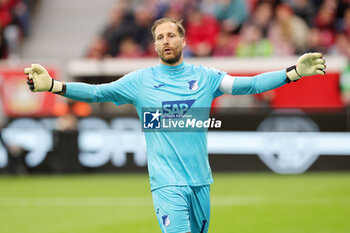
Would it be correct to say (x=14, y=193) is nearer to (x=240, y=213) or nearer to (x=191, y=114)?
(x=240, y=213)

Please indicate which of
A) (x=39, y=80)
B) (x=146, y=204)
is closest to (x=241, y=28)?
(x=146, y=204)

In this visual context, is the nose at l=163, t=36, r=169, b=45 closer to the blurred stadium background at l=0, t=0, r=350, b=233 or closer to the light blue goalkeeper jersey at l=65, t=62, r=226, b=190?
the light blue goalkeeper jersey at l=65, t=62, r=226, b=190

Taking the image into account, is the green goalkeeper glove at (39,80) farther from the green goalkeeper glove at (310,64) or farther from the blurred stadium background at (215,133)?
the blurred stadium background at (215,133)

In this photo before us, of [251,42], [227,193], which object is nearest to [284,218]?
[227,193]

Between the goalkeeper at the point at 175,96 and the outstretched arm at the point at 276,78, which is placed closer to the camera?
the outstretched arm at the point at 276,78

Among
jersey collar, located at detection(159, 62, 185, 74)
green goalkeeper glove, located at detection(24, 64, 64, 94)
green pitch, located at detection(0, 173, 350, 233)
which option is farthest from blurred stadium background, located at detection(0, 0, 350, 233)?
green goalkeeper glove, located at detection(24, 64, 64, 94)

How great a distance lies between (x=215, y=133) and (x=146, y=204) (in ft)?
12.6

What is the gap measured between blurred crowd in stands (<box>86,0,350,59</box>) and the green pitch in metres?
3.96

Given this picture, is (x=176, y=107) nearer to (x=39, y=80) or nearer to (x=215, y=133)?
(x=39, y=80)

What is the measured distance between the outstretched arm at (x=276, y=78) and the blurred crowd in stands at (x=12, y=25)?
1589cm

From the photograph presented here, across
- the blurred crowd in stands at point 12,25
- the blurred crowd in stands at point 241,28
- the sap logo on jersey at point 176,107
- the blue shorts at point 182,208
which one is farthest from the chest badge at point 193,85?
the blurred crowd in stands at point 12,25

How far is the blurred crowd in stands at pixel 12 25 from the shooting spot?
20.4m

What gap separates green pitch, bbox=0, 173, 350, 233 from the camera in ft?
30.5

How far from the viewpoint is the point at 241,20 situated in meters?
18.1
